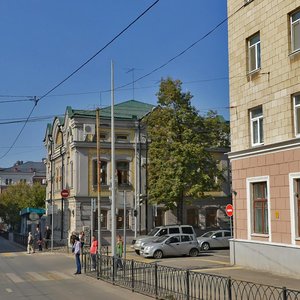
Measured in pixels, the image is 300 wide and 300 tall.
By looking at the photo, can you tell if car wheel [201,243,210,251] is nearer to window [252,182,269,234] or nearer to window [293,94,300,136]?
window [252,182,269,234]

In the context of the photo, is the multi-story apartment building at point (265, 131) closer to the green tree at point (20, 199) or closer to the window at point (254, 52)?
the window at point (254, 52)

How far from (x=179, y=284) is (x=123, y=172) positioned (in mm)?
32265

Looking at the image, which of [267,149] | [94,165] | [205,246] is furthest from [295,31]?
[94,165]

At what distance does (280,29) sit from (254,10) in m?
2.36

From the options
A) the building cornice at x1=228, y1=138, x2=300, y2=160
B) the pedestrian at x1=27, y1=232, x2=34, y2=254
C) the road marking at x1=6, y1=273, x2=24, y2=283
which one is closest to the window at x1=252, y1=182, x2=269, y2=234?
the building cornice at x1=228, y1=138, x2=300, y2=160

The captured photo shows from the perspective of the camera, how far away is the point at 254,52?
22.7 m

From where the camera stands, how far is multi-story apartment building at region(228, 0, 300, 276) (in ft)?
63.8

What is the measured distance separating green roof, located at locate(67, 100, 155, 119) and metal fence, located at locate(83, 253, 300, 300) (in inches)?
1066

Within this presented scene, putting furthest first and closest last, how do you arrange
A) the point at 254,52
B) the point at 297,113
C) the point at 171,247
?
1. the point at 171,247
2. the point at 254,52
3. the point at 297,113

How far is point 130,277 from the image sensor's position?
1585 centimetres

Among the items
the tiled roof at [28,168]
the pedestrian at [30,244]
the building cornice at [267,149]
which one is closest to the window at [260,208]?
the building cornice at [267,149]

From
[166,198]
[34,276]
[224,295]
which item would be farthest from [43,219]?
[224,295]

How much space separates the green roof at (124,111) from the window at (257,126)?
23.1 metres

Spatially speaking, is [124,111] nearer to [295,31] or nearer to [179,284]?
[295,31]
